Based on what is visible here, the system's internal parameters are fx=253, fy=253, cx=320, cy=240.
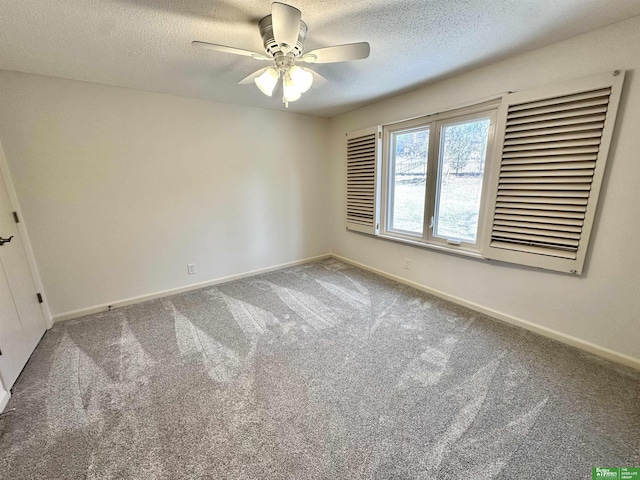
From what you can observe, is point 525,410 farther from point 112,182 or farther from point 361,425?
point 112,182

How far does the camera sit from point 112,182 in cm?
262

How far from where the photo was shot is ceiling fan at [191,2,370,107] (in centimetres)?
128

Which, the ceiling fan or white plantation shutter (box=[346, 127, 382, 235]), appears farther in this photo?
white plantation shutter (box=[346, 127, 382, 235])

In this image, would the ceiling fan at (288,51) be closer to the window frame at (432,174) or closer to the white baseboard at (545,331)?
the window frame at (432,174)

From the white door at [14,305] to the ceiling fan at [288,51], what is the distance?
85.7 inches

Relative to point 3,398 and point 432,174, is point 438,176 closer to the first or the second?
point 432,174

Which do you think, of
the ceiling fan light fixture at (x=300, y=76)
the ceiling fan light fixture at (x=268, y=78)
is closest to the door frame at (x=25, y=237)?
the ceiling fan light fixture at (x=268, y=78)

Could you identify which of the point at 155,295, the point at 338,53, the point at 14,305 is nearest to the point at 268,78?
the point at 338,53

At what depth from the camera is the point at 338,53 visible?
Answer: 5.03 feet

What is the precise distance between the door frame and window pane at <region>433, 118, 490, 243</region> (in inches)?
159

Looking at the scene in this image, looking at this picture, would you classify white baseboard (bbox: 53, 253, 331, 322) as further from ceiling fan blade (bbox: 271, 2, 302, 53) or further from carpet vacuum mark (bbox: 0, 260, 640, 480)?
ceiling fan blade (bbox: 271, 2, 302, 53)

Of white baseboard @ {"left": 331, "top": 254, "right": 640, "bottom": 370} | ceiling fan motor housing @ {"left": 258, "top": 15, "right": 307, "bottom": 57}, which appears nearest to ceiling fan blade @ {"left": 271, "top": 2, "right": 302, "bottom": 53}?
ceiling fan motor housing @ {"left": 258, "top": 15, "right": 307, "bottom": 57}

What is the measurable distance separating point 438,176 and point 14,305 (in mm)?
3930

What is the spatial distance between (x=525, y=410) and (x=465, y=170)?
2.04m
